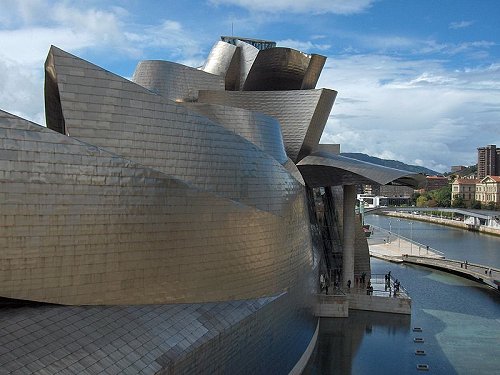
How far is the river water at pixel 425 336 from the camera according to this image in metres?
22.4

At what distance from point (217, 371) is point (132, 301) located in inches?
112

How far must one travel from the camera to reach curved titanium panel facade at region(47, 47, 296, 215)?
13141mm

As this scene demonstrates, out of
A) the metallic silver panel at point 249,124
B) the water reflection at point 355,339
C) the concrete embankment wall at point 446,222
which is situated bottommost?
the water reflection at point 355,339

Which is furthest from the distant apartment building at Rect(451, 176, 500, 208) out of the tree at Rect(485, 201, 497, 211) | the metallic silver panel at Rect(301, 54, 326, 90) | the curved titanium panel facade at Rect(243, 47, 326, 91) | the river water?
the curved titanium panel facade at Rect(243, 47, 326, 91)

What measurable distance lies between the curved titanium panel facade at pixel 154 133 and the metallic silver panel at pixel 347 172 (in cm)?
1068

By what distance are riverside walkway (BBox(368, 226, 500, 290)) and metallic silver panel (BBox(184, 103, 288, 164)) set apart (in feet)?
77.3

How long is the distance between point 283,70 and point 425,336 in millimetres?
15529

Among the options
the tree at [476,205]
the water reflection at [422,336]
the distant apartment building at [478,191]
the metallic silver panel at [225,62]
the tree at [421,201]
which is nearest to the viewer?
the water reflection at [422,336]

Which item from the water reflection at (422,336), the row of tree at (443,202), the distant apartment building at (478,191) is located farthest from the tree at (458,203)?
the water reflection at (422,336)

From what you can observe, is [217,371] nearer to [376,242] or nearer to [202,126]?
[202,126]

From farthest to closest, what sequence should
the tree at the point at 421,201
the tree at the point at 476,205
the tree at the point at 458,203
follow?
the tree at the point at 421,201
the tree at the point at 458,203
the tree at the point at 476,205

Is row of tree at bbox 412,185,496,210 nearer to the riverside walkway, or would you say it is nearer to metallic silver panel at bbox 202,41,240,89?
the riverside walkway

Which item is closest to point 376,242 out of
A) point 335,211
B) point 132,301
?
point 335,211

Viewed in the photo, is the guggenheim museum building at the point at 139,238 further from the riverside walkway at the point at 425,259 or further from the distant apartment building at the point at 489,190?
the distant apartment building at the point at 489,190
